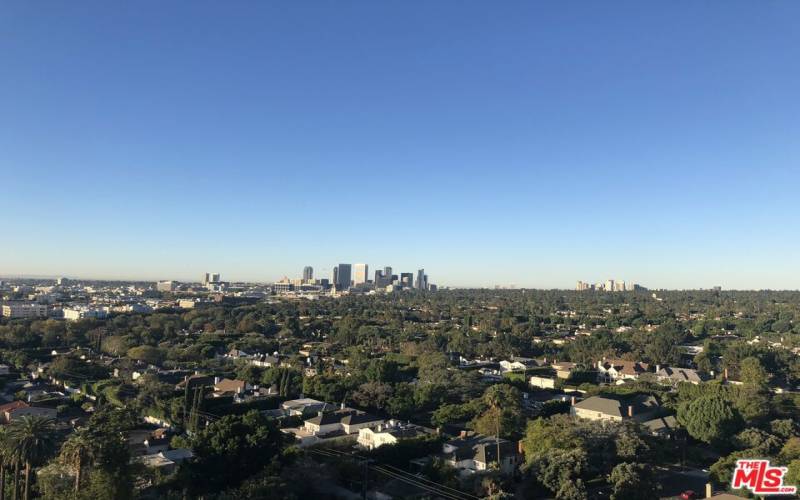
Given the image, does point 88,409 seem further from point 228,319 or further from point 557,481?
point 228,319

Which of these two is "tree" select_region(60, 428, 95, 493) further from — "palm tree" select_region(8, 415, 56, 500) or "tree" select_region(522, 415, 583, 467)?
"tree" select_region(522, 415, 583, 467)

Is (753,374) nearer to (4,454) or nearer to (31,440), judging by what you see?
(31,440)

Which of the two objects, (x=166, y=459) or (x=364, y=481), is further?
(x=166, y=459)

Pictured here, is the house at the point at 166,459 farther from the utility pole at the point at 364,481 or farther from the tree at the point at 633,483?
the tree at the point at 633,483

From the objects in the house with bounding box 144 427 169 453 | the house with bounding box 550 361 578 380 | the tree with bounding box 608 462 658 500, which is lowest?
the house with bounding box 144 427 169 453

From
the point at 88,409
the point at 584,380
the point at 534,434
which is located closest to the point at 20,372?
the point at 88,409

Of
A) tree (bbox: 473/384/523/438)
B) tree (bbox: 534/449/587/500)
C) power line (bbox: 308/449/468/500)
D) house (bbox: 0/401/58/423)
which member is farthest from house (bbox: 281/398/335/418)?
tree (bbox: 534/449/587/500)

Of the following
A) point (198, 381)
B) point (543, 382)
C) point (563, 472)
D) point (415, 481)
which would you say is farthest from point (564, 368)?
point (415, 481)
